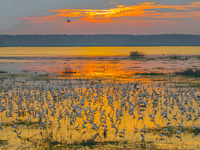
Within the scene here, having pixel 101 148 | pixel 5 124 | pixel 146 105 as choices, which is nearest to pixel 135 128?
pixel 101 148

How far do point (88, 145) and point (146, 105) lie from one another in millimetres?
6279

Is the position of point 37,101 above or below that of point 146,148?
above

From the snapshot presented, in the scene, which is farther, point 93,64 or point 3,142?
point 93,64

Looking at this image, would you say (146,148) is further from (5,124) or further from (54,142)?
(5,124)

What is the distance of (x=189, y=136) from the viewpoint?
10836 mm

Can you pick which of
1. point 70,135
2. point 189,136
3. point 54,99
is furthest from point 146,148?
point 54,99

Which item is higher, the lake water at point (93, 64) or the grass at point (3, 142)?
the lake water at point (93, 64)

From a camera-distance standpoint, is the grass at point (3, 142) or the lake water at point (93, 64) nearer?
the grass at point (3, 142)

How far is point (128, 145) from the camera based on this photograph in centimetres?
1002

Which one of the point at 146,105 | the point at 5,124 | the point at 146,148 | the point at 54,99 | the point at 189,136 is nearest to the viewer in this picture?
the point at 146,148

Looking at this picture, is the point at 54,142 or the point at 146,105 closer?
the point at 54,142

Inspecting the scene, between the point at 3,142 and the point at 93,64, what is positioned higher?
the point at 93,64

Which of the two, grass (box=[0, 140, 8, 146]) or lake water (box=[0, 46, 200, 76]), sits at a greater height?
lake water (box=[0, 46, 200, 76])

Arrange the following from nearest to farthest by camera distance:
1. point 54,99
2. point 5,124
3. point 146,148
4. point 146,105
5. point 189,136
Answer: point 146,148 < point 189,136 < point 5,124 < point 146,105 < point 54,99
